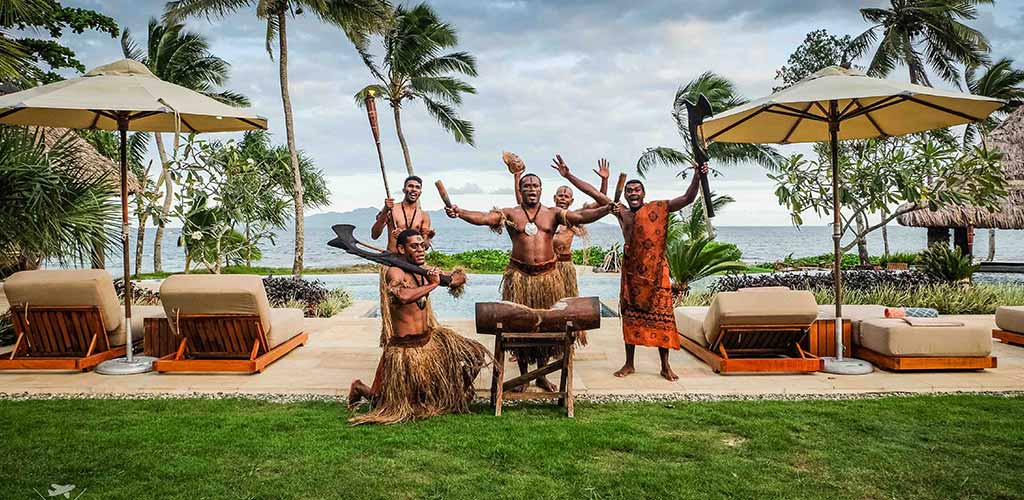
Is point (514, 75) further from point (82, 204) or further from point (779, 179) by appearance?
point (82, 204)

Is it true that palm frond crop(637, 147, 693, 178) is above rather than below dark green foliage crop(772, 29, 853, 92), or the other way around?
below

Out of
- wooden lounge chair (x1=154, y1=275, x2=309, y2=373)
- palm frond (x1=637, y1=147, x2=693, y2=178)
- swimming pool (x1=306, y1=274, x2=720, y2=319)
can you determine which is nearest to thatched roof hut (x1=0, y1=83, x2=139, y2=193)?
swimming pool (x1=306, y1=274, x2=720, y2=319)

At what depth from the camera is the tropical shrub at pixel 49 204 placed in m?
5.47

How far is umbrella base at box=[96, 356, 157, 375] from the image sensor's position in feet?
17.3

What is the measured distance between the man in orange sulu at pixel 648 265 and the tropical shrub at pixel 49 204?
12.7 feet

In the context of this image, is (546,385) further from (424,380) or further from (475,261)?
(475,261)

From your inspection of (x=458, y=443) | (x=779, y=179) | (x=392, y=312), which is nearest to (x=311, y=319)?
(x=392, y=312)

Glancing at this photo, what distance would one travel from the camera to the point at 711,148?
17.6 meters

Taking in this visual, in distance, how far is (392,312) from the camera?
4.06 meters

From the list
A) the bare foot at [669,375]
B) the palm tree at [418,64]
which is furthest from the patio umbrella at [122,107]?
the palm tree at [418,64]

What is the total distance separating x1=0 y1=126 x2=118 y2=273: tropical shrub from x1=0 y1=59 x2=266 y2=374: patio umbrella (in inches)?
12.3

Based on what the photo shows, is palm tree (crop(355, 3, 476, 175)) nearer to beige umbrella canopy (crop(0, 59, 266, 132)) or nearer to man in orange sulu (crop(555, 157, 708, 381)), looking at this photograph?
beige umbrella canopy (crop(0, 59, 266, 132))

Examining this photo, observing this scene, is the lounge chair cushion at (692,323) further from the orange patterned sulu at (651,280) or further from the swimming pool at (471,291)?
the swimming pool at (471,291)

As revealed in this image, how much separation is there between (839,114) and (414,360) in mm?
3947
